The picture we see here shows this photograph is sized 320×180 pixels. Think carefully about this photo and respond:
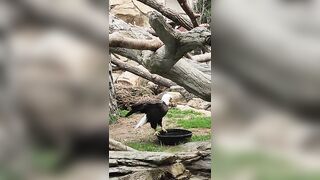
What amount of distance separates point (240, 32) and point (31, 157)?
0.55m

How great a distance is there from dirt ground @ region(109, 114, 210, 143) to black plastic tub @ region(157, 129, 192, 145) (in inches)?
0.9

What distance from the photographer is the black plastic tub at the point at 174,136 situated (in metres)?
1.55

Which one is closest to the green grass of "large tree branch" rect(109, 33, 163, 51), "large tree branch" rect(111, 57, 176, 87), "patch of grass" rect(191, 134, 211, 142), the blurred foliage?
"patch of grass" rect(191, 134, 211, 142)

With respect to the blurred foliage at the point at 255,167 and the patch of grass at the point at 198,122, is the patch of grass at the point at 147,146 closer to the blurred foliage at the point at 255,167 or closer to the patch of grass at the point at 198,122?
the patch of grass at the point at 198,122

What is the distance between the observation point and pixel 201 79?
1482 millimetres

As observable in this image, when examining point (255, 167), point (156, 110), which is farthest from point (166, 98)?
point (255, 167)

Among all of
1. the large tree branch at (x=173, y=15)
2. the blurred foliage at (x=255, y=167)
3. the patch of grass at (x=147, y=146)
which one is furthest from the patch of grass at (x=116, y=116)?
the blurred foliage at (x=255, y=167)

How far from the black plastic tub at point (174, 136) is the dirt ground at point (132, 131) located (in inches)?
0.9

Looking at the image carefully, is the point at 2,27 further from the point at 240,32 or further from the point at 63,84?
the point at 240,32

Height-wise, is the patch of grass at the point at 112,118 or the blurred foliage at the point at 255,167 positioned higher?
the patch of grass at the point at 112,118

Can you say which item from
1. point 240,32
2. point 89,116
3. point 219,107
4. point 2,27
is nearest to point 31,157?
point 89,116

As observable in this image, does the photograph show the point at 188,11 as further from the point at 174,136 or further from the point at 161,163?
the point at 161,163

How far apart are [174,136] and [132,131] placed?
0.55ft

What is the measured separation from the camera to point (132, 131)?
5.23ft
